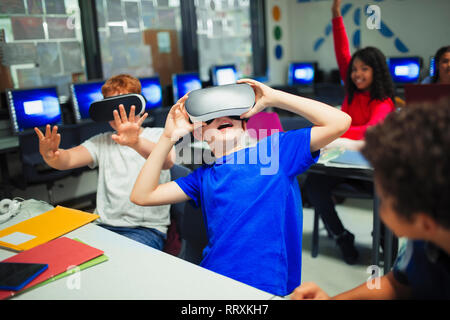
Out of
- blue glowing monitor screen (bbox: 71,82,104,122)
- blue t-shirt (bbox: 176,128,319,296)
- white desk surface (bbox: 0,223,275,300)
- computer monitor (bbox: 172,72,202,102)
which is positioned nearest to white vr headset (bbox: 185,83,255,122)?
blue t-shirt (bbox: 176,128,319,296)

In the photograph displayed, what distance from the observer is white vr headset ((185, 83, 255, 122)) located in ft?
3.83

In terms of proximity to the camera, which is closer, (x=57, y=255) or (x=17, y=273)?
(x=17, y=273)

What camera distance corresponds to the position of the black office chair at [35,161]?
132 inches

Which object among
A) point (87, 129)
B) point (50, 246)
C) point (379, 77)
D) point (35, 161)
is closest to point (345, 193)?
point (379, 77)

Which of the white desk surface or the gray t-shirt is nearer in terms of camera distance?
the white desk surface

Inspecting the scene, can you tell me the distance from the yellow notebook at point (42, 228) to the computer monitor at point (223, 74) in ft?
13.8

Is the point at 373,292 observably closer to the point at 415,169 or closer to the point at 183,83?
the point at 415,169

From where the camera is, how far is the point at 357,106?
2.80 metres

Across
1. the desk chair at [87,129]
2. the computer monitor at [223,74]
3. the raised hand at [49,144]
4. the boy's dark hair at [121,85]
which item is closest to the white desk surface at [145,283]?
the raised hand at [49,144]

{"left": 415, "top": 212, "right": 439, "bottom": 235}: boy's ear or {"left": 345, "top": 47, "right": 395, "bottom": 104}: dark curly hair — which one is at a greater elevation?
{"left": 345, "top": 47, "right": 395, "bottom": 104}: dark curly hair

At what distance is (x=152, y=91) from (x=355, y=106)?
260 cm

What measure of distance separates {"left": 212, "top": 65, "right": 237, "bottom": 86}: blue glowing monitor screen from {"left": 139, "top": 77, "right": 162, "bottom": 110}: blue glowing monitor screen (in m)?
1.06

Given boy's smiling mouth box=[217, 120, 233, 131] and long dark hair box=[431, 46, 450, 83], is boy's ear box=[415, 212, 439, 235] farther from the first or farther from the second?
long dark hair box=[431, 46, 450, 83]

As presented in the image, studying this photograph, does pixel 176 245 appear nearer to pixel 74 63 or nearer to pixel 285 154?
pixel 285 154
